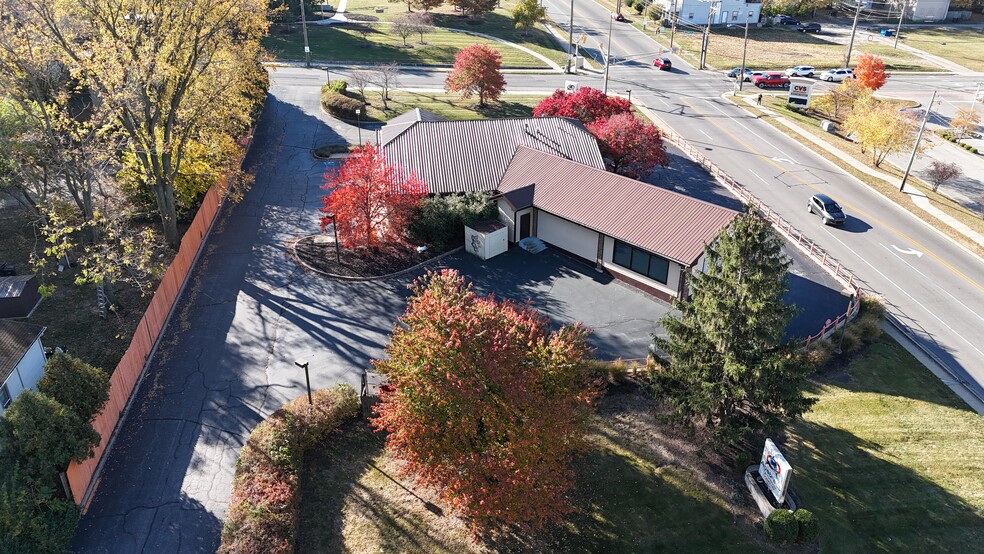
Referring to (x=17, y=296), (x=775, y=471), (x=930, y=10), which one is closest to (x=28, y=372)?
(x=17, y=296)

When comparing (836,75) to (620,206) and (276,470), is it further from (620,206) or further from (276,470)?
(276,470)

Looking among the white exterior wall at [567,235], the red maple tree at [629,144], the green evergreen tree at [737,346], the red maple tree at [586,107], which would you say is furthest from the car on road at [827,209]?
the green evergreen tree at [737,346]

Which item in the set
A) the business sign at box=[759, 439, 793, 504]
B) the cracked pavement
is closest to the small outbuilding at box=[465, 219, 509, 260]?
the cracked pavement

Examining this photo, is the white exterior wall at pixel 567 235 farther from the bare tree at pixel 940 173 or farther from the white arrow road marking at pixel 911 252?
the bare tree at pixel 940 173

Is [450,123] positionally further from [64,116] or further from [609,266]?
[64,116]

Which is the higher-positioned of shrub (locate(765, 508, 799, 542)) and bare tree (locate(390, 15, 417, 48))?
bare tree (locate(390, 15, 417, 48))

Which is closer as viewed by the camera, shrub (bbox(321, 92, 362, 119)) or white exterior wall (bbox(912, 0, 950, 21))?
shrub (bbox(321, 92, 362, 119))

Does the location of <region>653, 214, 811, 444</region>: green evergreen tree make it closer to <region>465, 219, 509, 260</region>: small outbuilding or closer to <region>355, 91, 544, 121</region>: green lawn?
<region>465, 219, 509, 260</region>: small outbuilding
